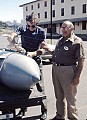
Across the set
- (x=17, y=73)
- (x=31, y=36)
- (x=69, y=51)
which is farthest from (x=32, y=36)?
(x=17, y=73)

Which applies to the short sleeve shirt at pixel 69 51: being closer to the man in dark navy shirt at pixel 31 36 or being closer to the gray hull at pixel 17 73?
the man in dark navy shirt at pixel 31 36

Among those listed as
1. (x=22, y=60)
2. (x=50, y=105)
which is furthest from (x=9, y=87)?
(x=50, y=105)

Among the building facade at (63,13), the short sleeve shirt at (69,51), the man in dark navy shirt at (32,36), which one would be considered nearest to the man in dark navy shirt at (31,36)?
the man in dark navy shirt at (32,36)

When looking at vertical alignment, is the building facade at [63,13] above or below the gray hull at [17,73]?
above

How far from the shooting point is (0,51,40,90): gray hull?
3531mm

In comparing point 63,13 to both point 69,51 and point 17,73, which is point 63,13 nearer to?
point 69,51

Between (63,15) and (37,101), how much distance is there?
64.5 meters

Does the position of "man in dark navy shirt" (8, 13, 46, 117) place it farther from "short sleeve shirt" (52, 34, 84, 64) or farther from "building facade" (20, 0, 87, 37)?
"building facade" (20, 0, 87, 37)

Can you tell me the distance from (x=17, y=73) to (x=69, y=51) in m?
1.40

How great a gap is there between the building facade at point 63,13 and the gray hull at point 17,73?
1961 inches

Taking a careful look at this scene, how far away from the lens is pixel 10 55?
12.1 ft

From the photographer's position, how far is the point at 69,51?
4.67 m

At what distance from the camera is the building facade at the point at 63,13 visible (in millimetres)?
60031

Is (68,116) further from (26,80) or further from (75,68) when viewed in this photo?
(26,80)
